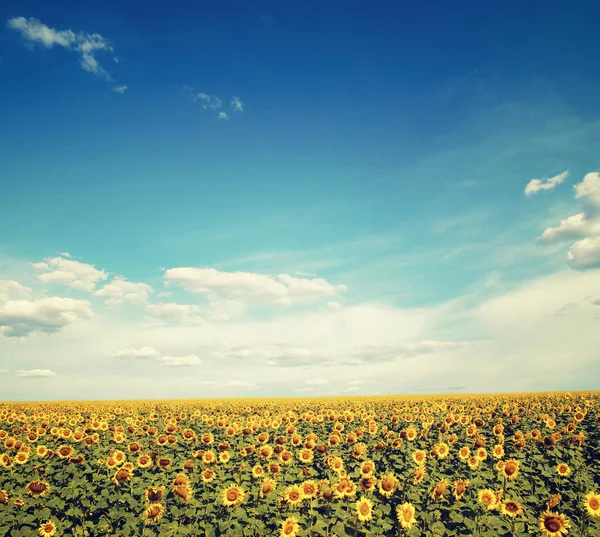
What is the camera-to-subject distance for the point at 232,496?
448 inches

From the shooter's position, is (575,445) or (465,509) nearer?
(465,509)

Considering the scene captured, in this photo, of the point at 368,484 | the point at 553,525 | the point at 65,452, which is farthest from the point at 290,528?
the point at 65,452

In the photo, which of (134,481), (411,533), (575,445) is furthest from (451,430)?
(134,481)

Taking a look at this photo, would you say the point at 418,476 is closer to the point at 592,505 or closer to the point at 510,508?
the point at 510,508

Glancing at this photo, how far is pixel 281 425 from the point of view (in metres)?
19.1

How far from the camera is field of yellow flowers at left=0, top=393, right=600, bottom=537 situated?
1080 centimetres

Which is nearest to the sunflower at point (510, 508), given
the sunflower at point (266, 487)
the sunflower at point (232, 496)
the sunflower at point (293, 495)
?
the sunflower at point (293, 495)

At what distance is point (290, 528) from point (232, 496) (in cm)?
210

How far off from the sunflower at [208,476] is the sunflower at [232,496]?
4.53ft

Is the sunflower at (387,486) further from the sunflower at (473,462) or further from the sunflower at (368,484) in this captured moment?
the sunflower at (473,462)

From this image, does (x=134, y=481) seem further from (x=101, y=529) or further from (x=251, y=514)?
→ (x=251, y=514)

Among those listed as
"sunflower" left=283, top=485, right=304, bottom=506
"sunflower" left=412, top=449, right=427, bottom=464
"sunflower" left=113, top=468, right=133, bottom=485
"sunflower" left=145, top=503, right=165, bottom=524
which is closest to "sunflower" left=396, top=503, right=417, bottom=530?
"sunflower" left=283, top=485, right=304, bottom=506

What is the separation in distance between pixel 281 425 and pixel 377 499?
7578mm

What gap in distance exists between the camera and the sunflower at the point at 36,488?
12.2 m
